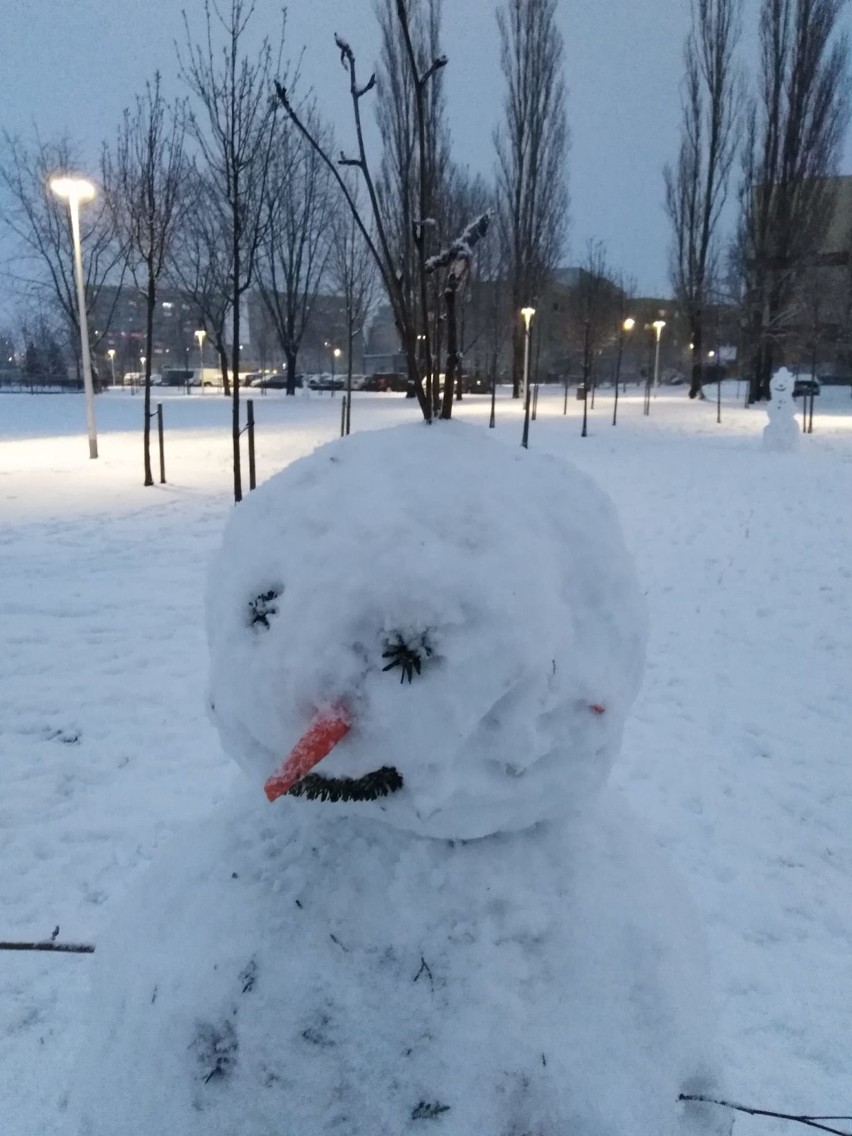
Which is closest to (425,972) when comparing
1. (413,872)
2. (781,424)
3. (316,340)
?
(413,872)

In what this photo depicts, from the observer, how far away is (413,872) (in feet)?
3.98

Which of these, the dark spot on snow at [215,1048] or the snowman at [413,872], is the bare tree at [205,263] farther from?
the dark spot on snow at [215,1048]

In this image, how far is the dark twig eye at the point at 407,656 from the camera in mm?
1062

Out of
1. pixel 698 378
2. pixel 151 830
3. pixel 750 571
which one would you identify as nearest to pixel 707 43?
pixel 698 378

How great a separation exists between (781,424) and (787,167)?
16.8 m

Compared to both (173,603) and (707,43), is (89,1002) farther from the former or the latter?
(707,43)

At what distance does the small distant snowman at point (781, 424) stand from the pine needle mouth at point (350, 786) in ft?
51.2

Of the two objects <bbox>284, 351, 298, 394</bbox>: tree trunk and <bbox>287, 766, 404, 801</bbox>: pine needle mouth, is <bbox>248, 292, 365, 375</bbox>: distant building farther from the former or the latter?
<bbox>287, 766, 404, 801</bbox>: pine needle mouth

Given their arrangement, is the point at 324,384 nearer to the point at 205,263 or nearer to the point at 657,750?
Result: the point at 205,263

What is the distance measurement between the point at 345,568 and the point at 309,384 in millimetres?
40871

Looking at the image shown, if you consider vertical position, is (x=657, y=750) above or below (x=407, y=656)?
below

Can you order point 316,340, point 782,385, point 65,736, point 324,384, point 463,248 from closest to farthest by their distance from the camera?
point 463,248, point 65,736, point 782,385, point 324,384, point 316,340

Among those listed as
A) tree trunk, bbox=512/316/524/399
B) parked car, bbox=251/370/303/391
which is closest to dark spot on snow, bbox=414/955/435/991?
tree trunk, bbox=512/316/524/399

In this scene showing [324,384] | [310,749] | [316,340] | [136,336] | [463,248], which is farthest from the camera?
[316,340]
